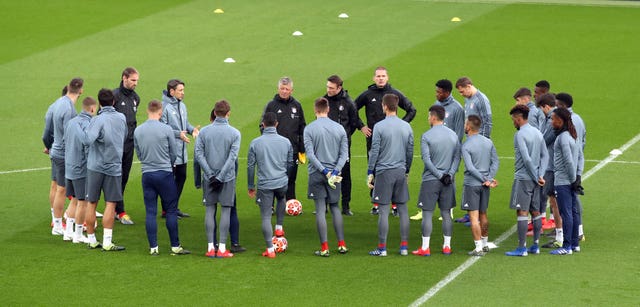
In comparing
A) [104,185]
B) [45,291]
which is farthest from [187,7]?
[45,291]

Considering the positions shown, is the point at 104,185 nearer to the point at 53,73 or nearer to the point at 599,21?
the point at 53,73

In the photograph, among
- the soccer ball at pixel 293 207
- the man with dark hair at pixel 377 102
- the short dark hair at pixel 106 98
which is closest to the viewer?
the short dark hair at pixel 106 98

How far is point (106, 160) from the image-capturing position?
1817 cm

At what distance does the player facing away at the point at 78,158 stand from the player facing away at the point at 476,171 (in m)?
5.56

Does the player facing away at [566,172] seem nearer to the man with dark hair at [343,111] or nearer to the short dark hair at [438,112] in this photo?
the short dark hair at [438,112]

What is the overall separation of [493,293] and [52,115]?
748 cm

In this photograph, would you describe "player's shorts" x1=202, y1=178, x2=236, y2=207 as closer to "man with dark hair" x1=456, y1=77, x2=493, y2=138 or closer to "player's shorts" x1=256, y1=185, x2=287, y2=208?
"player's shorts" x1=256, y1=185, x2=287, y2=208

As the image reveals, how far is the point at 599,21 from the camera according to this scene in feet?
127

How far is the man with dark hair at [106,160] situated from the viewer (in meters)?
18.1

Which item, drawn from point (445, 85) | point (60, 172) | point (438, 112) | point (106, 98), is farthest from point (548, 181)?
point (60, 172)

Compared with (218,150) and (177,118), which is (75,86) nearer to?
(177,118)

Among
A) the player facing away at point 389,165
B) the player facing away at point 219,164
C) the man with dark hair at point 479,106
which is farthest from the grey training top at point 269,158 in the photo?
the man with dark hair at point 479,106

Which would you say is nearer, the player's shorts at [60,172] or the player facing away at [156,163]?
the player facing away at [156,163]

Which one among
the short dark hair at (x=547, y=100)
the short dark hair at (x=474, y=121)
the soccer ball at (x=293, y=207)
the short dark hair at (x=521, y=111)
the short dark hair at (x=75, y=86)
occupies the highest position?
the short dark hair at (x=75, y=86)
